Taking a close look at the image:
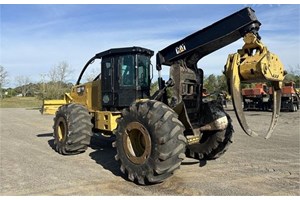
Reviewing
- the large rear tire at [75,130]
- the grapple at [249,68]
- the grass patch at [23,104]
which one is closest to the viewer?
the grapple at [249,68]

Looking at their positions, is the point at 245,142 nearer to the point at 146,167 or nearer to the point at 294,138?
the point at 294,138

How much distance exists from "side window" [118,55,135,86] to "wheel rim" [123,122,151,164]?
1867 millimetres

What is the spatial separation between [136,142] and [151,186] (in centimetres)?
97

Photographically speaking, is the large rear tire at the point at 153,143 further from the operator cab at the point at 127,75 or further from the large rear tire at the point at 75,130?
the large rear tire at the point at 75,130

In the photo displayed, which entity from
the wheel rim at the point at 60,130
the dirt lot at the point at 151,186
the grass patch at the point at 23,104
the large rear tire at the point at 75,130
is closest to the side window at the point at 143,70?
the large rear tire at the point at 75,130

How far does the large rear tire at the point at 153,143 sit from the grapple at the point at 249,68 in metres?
1.00

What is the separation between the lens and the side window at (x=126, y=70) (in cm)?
755

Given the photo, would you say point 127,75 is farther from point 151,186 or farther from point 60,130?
point 151,186

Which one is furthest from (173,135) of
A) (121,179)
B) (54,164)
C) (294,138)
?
(294,138)

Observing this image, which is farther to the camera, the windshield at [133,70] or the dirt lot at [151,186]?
the windshield at [133,70]

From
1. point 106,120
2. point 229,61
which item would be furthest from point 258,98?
point 229,61

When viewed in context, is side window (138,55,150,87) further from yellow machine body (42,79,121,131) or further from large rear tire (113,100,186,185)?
large rear tire (113,100,186,185)

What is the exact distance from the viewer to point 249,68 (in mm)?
4988

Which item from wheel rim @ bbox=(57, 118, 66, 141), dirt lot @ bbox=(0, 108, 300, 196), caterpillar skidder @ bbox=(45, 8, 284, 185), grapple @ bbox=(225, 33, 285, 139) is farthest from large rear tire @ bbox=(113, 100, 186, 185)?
wheel rim @ bbox=(57, 118, 66, 141)
